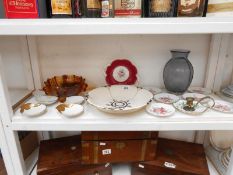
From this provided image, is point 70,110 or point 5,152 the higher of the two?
point 70,110

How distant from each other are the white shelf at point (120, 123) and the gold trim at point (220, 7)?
0.40 m

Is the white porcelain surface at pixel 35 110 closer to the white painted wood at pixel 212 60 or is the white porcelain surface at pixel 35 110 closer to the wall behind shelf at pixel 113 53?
the wall behind shelf at pixel 113 53

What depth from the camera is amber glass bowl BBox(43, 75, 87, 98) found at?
811mm

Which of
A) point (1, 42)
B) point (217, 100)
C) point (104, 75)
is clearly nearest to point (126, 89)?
point (104, 75)

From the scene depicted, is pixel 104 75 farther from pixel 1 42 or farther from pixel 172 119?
pixel 1 42

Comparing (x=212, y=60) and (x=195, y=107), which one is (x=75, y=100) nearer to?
(x=195, y=107)

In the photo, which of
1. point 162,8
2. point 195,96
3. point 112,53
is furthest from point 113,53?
point 195,96

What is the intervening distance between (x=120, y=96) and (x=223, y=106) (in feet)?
1.43

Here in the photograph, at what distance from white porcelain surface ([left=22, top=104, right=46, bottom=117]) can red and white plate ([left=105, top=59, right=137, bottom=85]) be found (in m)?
0.33

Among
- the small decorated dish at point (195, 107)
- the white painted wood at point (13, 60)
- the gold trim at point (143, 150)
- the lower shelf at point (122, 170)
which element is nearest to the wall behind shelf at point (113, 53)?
the white painted wood at point (13, 60)

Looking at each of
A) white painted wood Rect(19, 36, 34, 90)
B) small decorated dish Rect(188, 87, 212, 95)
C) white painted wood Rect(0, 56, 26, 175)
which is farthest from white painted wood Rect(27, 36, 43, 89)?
small decorated dish Rect(188, 87, 212, 95)

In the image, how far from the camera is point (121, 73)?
879mm

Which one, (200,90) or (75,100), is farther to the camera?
(200,90)

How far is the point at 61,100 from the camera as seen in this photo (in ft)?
2.61
